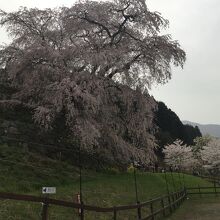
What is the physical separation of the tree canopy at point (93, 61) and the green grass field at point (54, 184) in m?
3.20

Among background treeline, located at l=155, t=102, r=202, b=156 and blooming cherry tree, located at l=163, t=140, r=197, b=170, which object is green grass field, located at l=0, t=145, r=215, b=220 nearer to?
blooming cherry tree, located at l=163, t=140, r=197, b=170

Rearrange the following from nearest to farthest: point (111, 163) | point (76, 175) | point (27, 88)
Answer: point (76, 175), point (27, 88), point (111, 163)

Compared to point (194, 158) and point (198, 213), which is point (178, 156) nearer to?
point (194, 158)

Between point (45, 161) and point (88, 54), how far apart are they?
9.07 metres

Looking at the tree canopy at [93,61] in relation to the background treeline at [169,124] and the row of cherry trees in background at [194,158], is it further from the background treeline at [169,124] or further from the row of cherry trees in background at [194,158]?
the background treeline at [169,124]

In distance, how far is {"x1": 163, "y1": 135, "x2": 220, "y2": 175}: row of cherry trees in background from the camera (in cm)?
8744

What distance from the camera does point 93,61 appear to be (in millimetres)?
30828

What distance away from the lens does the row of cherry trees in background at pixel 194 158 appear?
87.4 metres

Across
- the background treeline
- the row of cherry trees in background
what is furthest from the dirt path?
the background treeline

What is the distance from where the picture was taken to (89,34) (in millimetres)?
34594

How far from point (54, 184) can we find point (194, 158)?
85656mm

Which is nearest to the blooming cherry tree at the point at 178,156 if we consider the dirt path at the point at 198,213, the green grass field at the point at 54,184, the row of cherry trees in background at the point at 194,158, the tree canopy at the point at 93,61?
the row of cherry trees in background at the point at 194,158

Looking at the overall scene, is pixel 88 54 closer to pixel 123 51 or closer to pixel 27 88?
pixel 123 51

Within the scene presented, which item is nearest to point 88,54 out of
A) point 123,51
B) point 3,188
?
point 123,51
